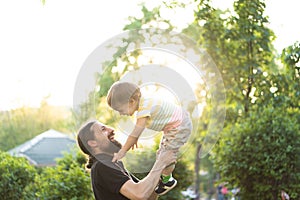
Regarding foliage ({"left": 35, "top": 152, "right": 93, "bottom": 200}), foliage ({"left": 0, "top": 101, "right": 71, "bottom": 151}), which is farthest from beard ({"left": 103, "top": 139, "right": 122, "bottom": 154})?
foliage ({"left": 0, "top": 101, "right": 71, "bottom": 151})

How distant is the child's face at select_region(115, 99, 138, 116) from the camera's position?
228 cm

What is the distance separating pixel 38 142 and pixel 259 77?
11.1 meters

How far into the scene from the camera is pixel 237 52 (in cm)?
938

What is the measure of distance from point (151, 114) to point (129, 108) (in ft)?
0.27

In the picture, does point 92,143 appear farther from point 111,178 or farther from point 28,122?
point 28,122

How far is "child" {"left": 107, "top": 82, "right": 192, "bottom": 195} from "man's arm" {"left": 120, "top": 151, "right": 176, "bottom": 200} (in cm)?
4

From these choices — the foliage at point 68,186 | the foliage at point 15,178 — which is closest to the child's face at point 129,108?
the foliage at point 68,186

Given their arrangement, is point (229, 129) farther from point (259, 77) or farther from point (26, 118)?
point (26, 118)

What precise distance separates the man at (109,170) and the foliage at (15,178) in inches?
189

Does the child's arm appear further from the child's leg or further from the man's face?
the child's leg

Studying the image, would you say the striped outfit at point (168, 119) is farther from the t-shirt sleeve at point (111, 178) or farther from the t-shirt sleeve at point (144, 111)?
the t-shirt sleeve at point (111, 178)

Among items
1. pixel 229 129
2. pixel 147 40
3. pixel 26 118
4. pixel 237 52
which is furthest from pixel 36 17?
pixel 26 118

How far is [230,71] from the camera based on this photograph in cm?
937

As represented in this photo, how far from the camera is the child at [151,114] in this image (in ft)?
7.46
